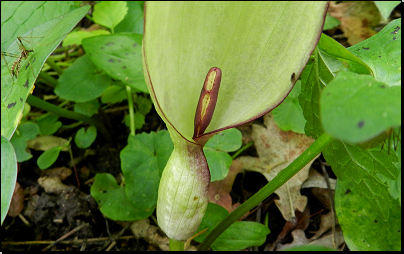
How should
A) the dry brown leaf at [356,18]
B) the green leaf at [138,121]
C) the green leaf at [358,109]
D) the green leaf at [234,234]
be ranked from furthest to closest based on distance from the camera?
the dry brown leaf at [356,18] < the green leaf at [138,121] < the green leaf at [234,234] < the green leaf at [358,109]

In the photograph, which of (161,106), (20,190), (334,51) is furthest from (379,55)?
(20,190)

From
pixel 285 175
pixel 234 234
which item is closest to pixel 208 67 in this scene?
pixel 285 175

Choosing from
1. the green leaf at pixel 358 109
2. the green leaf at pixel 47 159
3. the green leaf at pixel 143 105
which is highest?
the green leaf at pixel 358 109

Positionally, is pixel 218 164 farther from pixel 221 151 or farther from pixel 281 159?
pixel 281 159

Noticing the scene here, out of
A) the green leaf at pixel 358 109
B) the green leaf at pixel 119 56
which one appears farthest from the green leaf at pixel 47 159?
the green leaf at pixel 358 109

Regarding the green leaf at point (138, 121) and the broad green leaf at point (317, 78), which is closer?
the broad green leaf at point (317, 78)

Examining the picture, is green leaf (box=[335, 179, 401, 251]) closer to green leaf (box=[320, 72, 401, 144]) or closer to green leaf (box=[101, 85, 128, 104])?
green leaf (box=[320, 72, 401, 144])

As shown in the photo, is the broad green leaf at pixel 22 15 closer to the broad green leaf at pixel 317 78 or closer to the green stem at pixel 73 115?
the green stem at pixel 73 115
